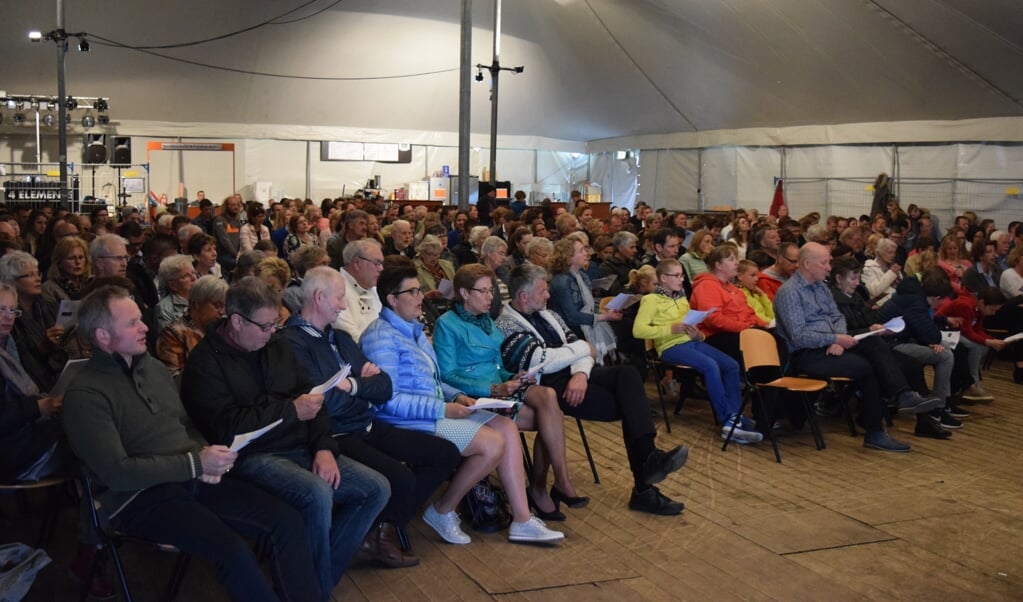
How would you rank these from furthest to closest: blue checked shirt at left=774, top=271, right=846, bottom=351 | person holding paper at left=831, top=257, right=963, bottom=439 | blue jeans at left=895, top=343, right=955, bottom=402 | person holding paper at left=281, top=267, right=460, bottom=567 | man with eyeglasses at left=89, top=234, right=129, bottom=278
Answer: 1. blue jeans at left=895, top=343, right=955, bottom=402
2. person holding paper at left=831, top=257, right=963, bottom=439
3. blue checked shirt at left=774, top=271, right=846, bottom=351
4. man with eyeglasses at left=89, top=234, right=129, bottom=278
5. person holding paper at left=281, top=267, right=460, bottom=567

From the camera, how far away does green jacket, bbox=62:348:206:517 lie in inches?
114

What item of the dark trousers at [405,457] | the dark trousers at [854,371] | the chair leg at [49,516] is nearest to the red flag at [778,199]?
the dark trousers at [854,371]

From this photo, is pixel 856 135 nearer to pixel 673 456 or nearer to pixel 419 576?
pixel 673 456

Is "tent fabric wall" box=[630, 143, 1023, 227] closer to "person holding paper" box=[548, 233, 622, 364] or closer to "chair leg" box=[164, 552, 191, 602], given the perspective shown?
"person holding paper" box=[548, 233, 622, 364]

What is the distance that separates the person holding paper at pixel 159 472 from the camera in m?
2.91

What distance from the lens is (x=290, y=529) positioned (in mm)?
3082

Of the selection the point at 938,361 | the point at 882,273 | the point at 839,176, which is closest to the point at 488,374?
the point at 938,361

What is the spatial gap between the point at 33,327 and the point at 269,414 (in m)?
1.70

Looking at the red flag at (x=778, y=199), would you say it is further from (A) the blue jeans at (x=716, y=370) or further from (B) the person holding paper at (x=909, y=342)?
(A) the blue jeans at (x=716, y=370)

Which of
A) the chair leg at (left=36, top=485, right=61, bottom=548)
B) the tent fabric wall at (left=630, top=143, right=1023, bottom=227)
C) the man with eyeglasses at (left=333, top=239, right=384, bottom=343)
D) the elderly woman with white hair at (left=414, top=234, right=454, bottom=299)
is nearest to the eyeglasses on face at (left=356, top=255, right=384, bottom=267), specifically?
the man with eyeglasses at (left=333, top=239, right=384, bottom=343)

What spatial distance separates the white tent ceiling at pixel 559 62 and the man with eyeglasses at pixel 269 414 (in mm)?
11555

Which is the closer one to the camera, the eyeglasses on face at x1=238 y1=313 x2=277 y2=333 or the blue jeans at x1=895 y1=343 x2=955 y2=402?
the eyeglasses on face at x1=238 y1=313 x2=277 y2=333

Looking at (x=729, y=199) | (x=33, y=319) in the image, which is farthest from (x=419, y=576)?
(x=729, y=199)

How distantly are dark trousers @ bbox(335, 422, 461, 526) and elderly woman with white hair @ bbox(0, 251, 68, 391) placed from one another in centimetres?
127
